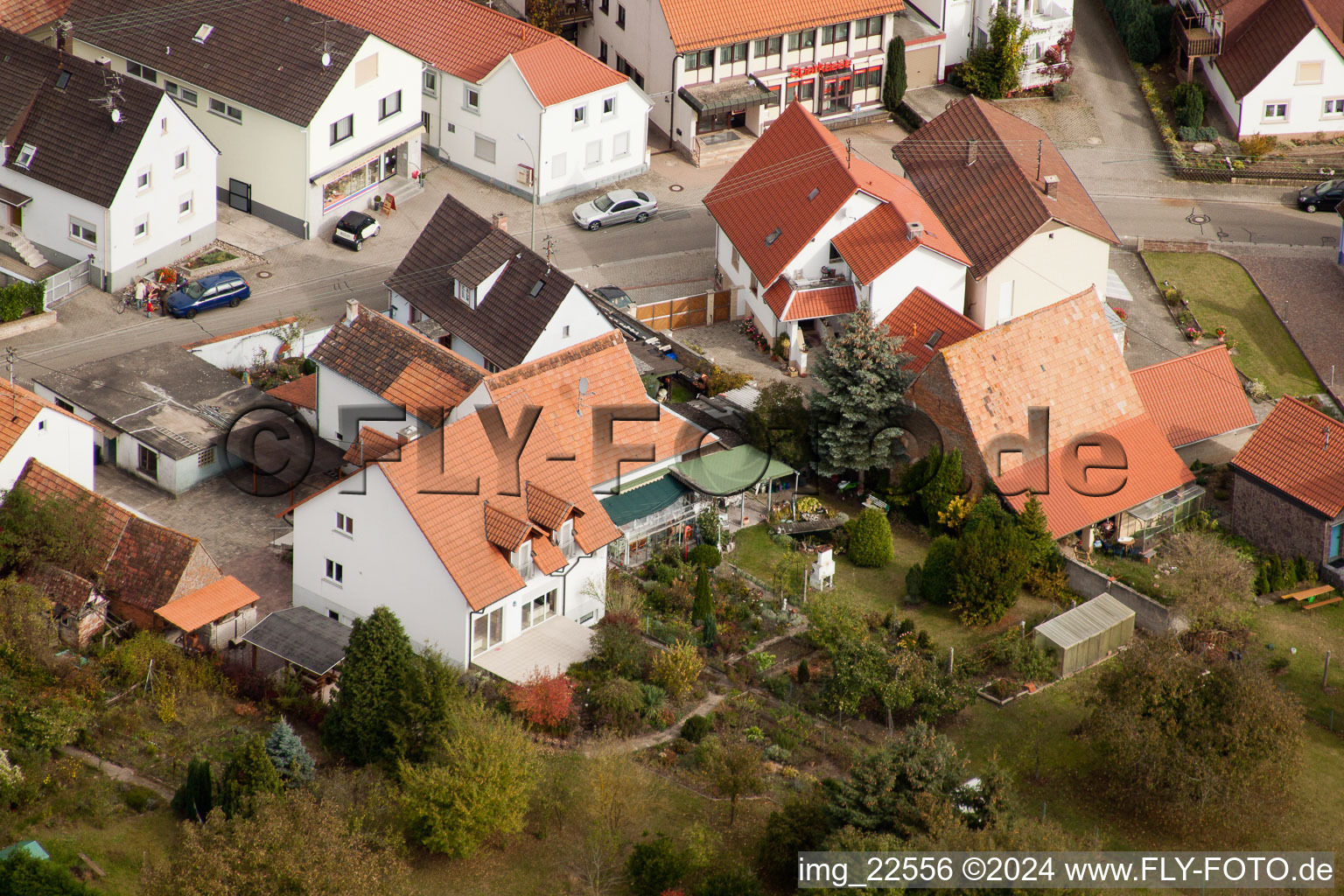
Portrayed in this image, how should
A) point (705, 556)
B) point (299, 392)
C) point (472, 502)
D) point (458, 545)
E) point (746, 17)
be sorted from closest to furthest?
point (458, 545) < point (472, 502) < point (705, 556) < point (299, 392) < point (746, 17)

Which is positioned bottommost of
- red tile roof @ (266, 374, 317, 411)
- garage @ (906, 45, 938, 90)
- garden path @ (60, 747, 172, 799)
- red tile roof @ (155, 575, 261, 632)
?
garden path @ (60, 747, 172, 799)

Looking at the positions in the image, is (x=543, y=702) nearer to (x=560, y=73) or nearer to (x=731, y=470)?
(x=731, y=470)

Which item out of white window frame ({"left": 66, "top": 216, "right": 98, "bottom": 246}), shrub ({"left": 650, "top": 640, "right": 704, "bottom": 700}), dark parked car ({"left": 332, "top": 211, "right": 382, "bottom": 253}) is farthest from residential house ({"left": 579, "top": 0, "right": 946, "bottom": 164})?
shrub ({"left": 650, "top": 640, "right": 704, "bottom": 700})

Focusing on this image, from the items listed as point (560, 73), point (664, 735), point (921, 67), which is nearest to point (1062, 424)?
point (664, 735)

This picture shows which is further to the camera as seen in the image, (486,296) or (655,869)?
(486,296)

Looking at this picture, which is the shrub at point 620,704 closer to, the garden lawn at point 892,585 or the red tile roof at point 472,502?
the red tile roof at point 472,502

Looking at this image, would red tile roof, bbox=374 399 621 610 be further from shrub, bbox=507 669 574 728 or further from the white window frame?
the white window frame

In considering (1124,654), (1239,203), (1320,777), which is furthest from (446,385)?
(1239,203)
